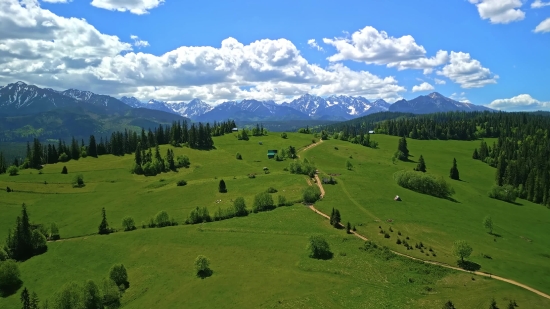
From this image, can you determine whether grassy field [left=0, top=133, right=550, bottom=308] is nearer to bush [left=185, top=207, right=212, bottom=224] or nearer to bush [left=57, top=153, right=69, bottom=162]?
bush [left=185, top=207, right=212, bottom=224]

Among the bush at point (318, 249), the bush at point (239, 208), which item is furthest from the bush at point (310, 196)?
the bush at point (318, 249)

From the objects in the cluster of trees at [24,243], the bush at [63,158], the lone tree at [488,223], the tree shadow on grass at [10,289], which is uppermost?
the bush at [63,158]

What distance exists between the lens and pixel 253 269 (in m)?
75.1

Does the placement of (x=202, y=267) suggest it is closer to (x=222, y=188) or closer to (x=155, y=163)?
(x=222, y=188)

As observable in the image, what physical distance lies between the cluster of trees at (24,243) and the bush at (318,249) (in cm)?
7124

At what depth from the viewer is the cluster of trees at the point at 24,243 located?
95938 mm

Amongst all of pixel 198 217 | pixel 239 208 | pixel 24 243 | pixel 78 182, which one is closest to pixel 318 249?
pixel 239 208

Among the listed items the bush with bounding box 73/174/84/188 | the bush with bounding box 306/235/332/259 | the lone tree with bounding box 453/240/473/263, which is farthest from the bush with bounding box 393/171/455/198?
the bush with bounding box 73/174/84/188

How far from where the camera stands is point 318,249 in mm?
78688

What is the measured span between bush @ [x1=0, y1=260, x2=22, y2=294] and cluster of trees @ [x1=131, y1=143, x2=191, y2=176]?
81.0 metres

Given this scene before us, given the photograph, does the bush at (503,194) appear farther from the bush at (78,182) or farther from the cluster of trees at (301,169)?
the bush at (78,182)

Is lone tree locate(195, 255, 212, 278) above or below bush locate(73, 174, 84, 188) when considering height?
below

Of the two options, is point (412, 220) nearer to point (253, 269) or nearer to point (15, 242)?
point (253, 269)

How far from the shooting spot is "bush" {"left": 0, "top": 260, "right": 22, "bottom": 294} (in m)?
82.0
